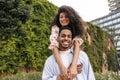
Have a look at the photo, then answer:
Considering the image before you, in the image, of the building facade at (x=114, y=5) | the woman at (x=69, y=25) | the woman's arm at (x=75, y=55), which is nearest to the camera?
the woman's arm at (x=75, y=55)

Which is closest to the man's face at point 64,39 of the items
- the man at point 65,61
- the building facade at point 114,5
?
the man at point 65,61

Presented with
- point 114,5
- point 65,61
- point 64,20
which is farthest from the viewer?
point 114,5

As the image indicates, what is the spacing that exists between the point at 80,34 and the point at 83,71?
0.30 meters

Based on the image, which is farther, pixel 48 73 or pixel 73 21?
pixel 73 21

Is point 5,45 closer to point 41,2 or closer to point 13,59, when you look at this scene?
point 13,59

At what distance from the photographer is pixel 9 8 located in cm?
955

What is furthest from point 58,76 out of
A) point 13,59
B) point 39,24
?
point 39,24

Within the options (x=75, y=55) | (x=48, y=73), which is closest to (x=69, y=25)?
(x=75, y=55)

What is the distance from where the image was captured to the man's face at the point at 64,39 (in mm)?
2637

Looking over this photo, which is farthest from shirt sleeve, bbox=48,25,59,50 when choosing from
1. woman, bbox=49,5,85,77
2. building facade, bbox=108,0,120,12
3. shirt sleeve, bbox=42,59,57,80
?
building facade, bbox=108,0,120,12

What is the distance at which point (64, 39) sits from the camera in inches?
104

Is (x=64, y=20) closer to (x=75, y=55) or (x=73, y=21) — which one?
(x=73, y=21)

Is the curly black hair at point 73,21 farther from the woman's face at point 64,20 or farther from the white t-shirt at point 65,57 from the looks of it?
the white t-shirt at point 65,57

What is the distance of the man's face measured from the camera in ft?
8.65
